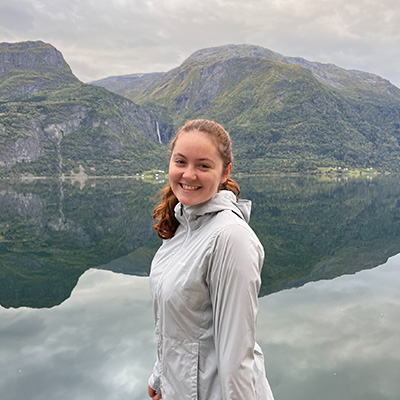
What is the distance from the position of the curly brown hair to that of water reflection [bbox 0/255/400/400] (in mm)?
4990

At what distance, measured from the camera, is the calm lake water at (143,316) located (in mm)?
6840

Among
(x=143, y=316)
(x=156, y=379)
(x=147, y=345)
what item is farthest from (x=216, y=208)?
(x=143, y=316)

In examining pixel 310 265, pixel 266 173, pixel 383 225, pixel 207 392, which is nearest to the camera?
pixel 207 392

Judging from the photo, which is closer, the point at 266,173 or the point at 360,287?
the point at 360,287

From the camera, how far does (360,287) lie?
12.9m

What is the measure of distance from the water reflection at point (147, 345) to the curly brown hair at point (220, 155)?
196 inches

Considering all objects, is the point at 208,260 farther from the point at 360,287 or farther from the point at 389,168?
the point at 389,168

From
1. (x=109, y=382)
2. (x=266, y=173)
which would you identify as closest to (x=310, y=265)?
(x=109, y=382)

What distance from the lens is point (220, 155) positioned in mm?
2105

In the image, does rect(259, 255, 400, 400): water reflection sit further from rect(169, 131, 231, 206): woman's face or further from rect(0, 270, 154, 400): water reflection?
rect(169, 131, 231, 206): woman's face

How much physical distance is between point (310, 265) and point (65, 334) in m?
10.9

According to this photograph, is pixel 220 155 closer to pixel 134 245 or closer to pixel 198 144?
pixel 198 144

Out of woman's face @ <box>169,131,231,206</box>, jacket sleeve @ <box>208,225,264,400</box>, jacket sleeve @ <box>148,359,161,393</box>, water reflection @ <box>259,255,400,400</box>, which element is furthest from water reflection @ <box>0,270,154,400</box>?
woman's face @ <box>169,131,231,206</box>

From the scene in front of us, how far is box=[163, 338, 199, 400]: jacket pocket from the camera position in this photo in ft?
6.14
